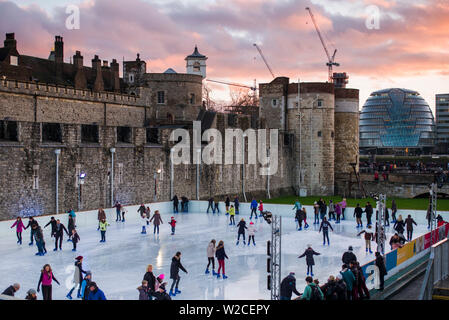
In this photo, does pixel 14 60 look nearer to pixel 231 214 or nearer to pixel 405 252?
pixel 231 214

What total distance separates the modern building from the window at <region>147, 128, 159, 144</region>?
144869 millimetres

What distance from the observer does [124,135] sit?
30422mm

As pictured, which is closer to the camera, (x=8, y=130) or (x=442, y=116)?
(x=8, y=130)

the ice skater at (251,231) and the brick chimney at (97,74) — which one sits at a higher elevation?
the brick chimney at (97,74)

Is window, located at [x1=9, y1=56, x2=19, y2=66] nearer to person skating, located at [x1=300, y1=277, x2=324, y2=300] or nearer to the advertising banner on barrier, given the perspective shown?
the advertising banner on barrier

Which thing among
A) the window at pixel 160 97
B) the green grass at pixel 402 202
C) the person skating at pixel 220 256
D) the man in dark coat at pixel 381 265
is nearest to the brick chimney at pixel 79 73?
the window at pixel 160 97

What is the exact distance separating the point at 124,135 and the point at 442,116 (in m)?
156

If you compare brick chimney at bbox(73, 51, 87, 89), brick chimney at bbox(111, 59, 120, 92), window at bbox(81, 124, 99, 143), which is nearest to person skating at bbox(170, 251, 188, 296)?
window at bbox(81, 124, 99, 143)

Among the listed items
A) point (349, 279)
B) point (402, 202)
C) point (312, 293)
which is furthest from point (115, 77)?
point (312, 293)

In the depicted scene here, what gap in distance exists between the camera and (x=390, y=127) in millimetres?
146250

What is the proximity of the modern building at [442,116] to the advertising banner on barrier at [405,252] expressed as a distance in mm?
157261

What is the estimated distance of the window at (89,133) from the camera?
93.1ft

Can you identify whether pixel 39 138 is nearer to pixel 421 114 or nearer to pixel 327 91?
pixel 327 91

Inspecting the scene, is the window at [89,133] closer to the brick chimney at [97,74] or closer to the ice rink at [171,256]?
the ice rink at [171,256]
